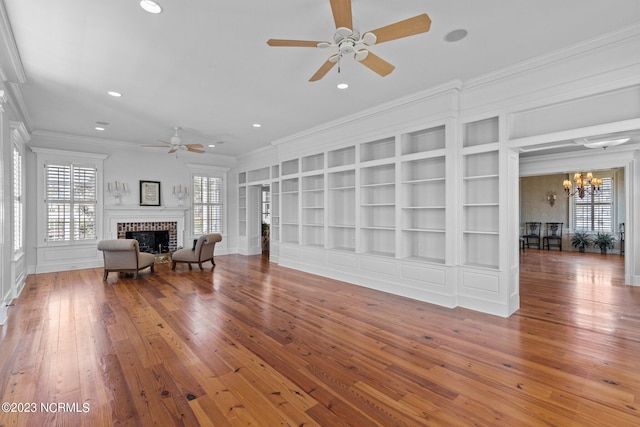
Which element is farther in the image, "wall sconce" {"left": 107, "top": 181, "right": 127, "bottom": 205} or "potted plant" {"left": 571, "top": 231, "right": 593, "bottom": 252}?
"potted plant" {"left": 571, "top": 231, "right": 593, "bottom": 252}

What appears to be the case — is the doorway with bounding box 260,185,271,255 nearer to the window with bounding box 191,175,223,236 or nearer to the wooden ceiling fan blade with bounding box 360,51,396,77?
the window with bounding box 191,175,223,236

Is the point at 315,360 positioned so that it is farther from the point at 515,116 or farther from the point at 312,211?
the point at 312,211

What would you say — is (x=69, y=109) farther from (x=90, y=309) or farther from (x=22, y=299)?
(x=90, y=309)

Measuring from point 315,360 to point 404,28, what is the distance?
9.39 ft

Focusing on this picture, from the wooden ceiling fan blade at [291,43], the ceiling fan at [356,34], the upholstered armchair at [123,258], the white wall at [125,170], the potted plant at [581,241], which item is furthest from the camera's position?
the potted plant at [581,241]

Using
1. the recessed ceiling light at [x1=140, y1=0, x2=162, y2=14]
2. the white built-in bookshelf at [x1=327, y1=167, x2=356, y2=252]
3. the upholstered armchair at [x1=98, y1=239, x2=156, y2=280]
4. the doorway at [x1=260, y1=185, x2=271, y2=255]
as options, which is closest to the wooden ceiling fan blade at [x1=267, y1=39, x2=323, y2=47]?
the recessed ceiling light at [x1=140, y1=0, x2=162, y2=14]

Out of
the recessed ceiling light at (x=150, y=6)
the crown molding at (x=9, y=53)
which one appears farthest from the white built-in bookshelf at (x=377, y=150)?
the crown molding at (x=9, y=53)

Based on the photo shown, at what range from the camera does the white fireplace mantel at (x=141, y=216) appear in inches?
295

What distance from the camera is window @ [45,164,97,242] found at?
6.79m

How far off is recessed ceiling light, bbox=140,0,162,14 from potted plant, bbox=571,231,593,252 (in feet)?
41.6

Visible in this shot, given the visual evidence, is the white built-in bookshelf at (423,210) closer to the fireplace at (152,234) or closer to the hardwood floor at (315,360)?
the hardwood floor at (315,360)

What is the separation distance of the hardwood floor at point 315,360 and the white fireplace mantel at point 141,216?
3.00m

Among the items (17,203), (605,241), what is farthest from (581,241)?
(17,203)

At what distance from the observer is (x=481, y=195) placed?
433cm
